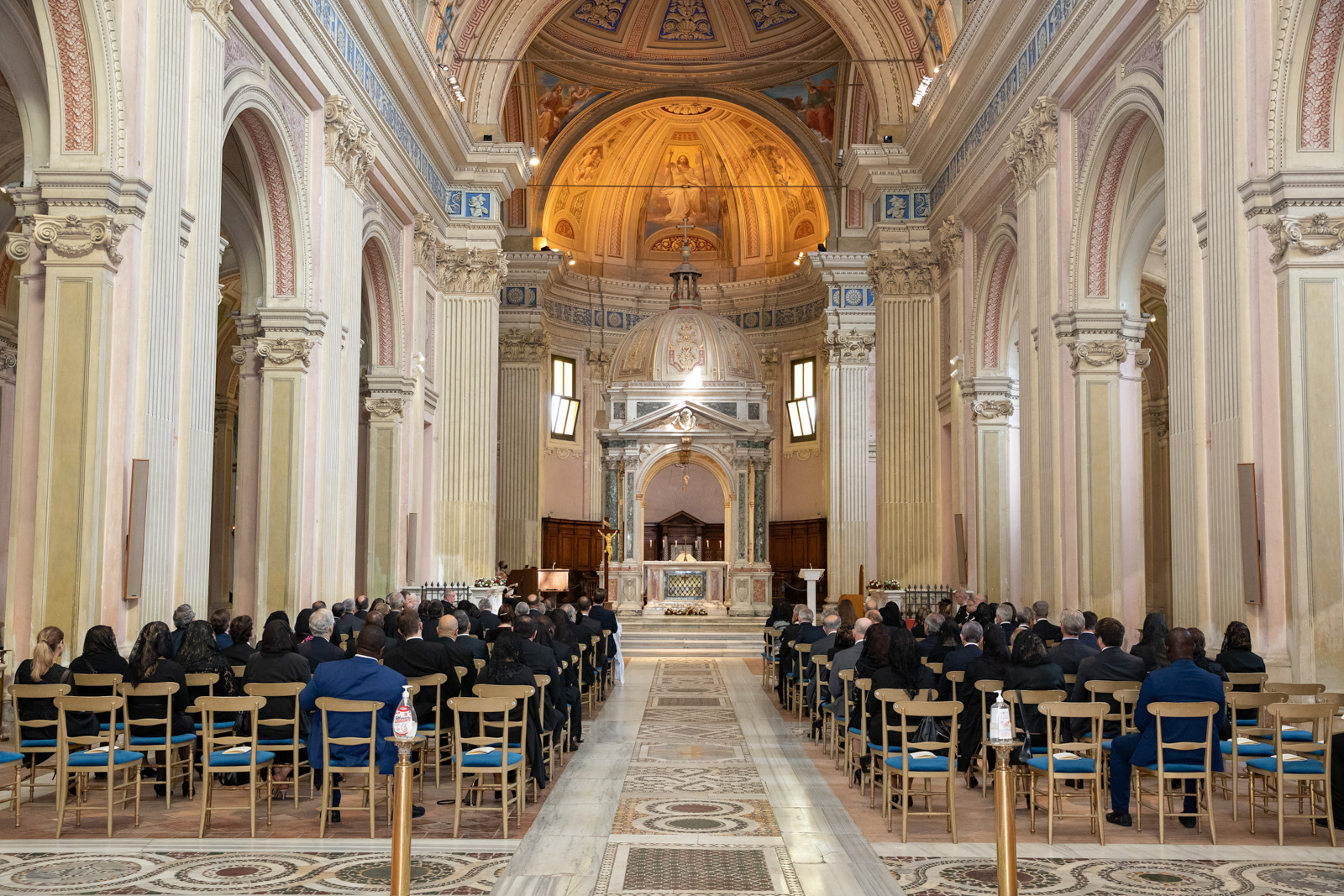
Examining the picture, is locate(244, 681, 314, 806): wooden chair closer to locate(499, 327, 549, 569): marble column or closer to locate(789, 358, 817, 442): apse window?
locate(499, 327, 549, 569): marble column

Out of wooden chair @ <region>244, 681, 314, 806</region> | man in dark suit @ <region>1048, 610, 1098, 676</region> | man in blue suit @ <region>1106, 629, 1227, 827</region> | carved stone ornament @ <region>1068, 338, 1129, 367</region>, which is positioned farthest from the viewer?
carved stone ornament @ <region>1068, 338, 1129, 367</region>

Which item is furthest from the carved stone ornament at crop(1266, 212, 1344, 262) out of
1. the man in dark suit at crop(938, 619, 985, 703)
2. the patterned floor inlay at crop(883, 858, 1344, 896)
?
the patterned floor inlay at crop(883, 858, 1344, 896)

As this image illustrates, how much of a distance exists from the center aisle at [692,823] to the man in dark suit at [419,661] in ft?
3.77

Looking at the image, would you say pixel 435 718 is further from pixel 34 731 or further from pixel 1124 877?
pixel 1124 877

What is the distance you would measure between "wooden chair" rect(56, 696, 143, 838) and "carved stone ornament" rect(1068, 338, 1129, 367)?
35.7ft

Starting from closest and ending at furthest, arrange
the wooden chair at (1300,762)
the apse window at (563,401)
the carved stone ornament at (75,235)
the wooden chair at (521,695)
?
the wooden chair at (1300,762) < the wooden chair at (521,695) < the carved stone ornament at (75,235) < the apse window at (563,401)

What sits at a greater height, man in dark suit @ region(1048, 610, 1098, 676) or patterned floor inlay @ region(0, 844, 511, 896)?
man in dark suit @ region(1048, 610, 1098, 676)

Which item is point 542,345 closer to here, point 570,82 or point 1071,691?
point 570,82

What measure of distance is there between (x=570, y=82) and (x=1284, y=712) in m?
25.9

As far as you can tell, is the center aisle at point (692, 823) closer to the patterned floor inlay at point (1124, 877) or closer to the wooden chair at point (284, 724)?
the patterned floor inlay at point (1124, 877)

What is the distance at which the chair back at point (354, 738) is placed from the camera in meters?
7.07

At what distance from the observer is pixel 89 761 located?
23.6ft

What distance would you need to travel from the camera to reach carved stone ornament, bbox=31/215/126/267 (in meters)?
9.47

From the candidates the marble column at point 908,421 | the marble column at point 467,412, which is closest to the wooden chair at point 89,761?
the marble column at point 467,412
